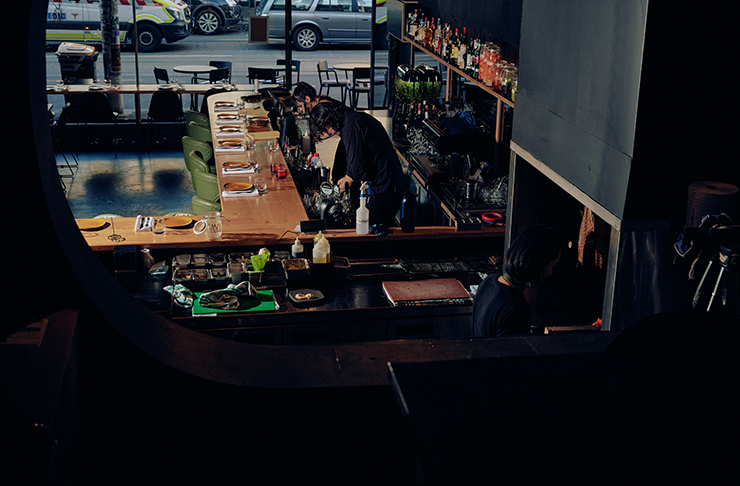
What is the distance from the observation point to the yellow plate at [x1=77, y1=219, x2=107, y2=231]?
493 centimetres

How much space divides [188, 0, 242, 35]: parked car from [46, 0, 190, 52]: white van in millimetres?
2352

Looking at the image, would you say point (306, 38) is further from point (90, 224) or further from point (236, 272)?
point (236, 272)

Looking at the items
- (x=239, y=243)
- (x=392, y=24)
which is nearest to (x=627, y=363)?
(x=239, y=243)

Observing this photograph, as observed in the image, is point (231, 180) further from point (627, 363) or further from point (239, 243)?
point (627, 363)

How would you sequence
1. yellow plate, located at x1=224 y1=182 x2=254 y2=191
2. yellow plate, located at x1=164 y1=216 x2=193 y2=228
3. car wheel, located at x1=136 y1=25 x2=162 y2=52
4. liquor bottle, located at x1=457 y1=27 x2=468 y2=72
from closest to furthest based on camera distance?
yellow plate, located at x1=164 y1=216 x2=193 y2=228 → yellow plate, located at x1=224 y1=182 x2=254 y2=191 → liquor bottle, located at x1=457 y1=27 x2=468 y2=72 → car wheel, located at x1=136 y1=25 x2=162 y2=52

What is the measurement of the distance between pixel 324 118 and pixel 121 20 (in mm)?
11401

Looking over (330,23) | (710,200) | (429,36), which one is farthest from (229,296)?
(330,23)

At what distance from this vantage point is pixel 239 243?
478 centimetres

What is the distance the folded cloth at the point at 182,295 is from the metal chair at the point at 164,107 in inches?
253

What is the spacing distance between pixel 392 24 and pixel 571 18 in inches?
309

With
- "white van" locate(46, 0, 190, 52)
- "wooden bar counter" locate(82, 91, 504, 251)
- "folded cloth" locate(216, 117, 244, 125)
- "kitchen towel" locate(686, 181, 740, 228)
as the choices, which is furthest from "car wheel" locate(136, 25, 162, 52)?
"kitchen towel" locate(686, 181, 740, 228)

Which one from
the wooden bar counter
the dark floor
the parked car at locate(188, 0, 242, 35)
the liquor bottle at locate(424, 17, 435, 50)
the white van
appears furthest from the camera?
the parked car at locate(188, 0, 242, 35)

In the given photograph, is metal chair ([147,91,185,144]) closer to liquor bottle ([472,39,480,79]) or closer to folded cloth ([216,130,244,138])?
folded cloth ([216,130,244,138])

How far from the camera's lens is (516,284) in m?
3.22
